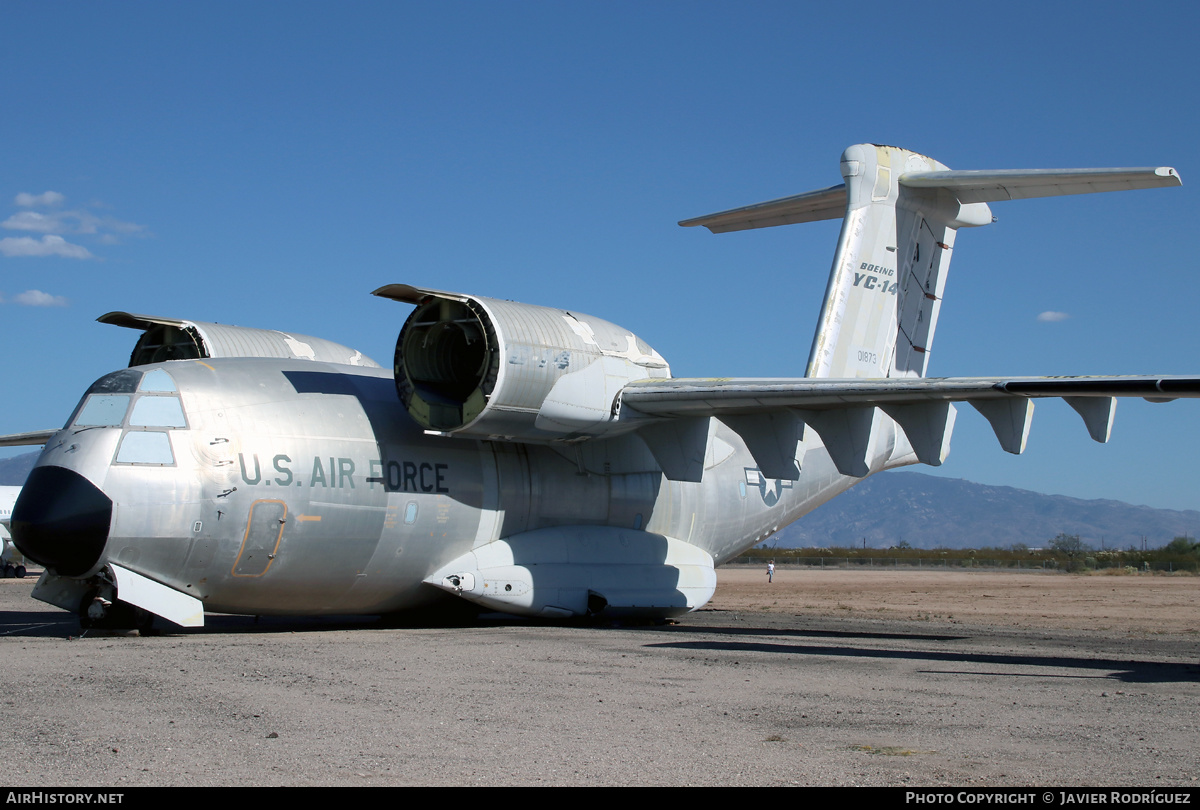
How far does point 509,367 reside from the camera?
1394 cm

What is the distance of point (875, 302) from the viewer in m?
19.9

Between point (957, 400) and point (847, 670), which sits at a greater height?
point (957, 400)

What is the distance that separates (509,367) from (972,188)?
936 cm

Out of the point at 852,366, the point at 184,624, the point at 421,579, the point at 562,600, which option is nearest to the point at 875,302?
the point at 852,366

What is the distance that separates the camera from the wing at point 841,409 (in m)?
13.1

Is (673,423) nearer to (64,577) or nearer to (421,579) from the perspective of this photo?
(421,579)

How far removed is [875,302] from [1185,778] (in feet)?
48.9

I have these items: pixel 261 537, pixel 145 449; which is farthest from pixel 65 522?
pixel 261 537

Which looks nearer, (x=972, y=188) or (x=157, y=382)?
(x=157, y=382)

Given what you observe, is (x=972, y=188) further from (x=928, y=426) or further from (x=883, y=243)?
(x=928, y=426)

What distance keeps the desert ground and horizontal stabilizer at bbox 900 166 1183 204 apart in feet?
21.5

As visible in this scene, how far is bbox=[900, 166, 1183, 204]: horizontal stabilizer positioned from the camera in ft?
51.6

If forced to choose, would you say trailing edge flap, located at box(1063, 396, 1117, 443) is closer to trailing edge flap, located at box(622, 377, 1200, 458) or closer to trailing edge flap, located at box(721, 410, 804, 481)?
trailing edge flap, located at box(622, 377, 1200, 458)

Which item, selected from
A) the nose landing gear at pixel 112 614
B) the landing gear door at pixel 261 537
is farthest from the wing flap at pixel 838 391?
the nose landing gear at pixel 112 614
